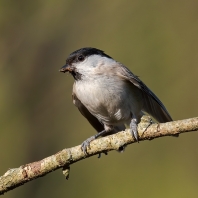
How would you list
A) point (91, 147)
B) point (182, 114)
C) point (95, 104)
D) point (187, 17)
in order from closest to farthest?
1. point (91, 147)
2. point (182, 114)
3. point (95, 104)
4. point (187, 17)

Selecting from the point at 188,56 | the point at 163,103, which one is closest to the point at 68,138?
the point at 163,103

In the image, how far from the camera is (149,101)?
288 cm

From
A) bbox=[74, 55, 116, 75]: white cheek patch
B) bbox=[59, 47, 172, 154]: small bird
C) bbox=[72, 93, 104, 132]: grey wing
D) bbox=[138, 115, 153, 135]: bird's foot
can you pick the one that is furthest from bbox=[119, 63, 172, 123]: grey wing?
bbox=[138, 115, 153, 135]: bird's foot

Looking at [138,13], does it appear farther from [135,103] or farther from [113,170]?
[113,170]

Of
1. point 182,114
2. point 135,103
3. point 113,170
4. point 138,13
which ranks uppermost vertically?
point 138,13

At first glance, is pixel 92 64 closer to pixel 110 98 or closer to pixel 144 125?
pixel 110 98

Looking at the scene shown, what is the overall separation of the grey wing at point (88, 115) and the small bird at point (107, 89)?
0.07 ft

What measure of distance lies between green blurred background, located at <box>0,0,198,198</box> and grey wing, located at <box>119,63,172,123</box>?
2.4 inches

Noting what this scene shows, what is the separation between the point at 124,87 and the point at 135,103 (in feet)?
0.54

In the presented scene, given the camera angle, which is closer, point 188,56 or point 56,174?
point 188,56

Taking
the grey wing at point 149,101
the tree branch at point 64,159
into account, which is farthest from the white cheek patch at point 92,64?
the tree branch at point 64,159

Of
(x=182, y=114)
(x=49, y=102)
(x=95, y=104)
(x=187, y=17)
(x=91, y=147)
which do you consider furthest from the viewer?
(x=49, y=102)

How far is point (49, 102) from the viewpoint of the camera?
3059mm

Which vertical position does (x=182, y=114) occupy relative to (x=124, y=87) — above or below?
below
